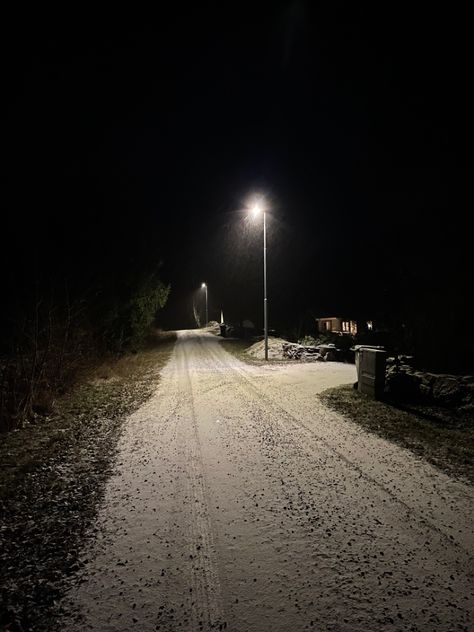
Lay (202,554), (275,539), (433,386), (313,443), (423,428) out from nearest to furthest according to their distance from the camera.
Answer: (202,554)
(275,539)
(313,443)
(423,428)
(433,386)

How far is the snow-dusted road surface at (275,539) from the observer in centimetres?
246

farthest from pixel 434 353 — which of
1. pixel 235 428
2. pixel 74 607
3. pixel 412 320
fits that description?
pixel 74 607

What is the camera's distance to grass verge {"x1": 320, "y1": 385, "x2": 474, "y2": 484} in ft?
16.5

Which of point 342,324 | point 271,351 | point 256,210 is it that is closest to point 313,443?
point 256,210

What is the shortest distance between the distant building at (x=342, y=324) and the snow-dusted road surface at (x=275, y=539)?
2212 cm

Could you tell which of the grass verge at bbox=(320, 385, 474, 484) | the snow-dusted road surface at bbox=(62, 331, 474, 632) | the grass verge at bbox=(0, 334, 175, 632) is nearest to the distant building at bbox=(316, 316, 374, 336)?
the grass verge at bbox=(320, 385, 474, 484)

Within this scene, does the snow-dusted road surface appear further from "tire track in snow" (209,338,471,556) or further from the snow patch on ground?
the snow patch on ground

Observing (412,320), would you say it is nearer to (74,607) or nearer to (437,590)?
(437,590)

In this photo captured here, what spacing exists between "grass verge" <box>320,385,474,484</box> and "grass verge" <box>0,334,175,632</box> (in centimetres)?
478

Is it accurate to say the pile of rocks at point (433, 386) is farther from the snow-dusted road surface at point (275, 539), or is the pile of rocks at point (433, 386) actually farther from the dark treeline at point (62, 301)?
the dark treeline at point (62, 301)

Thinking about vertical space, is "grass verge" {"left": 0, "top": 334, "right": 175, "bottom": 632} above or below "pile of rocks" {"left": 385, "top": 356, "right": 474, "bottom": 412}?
below

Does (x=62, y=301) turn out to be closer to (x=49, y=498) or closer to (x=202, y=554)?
(x=49, y=498)

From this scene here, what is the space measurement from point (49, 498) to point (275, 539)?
2764 mm

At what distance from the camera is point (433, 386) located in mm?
7879
